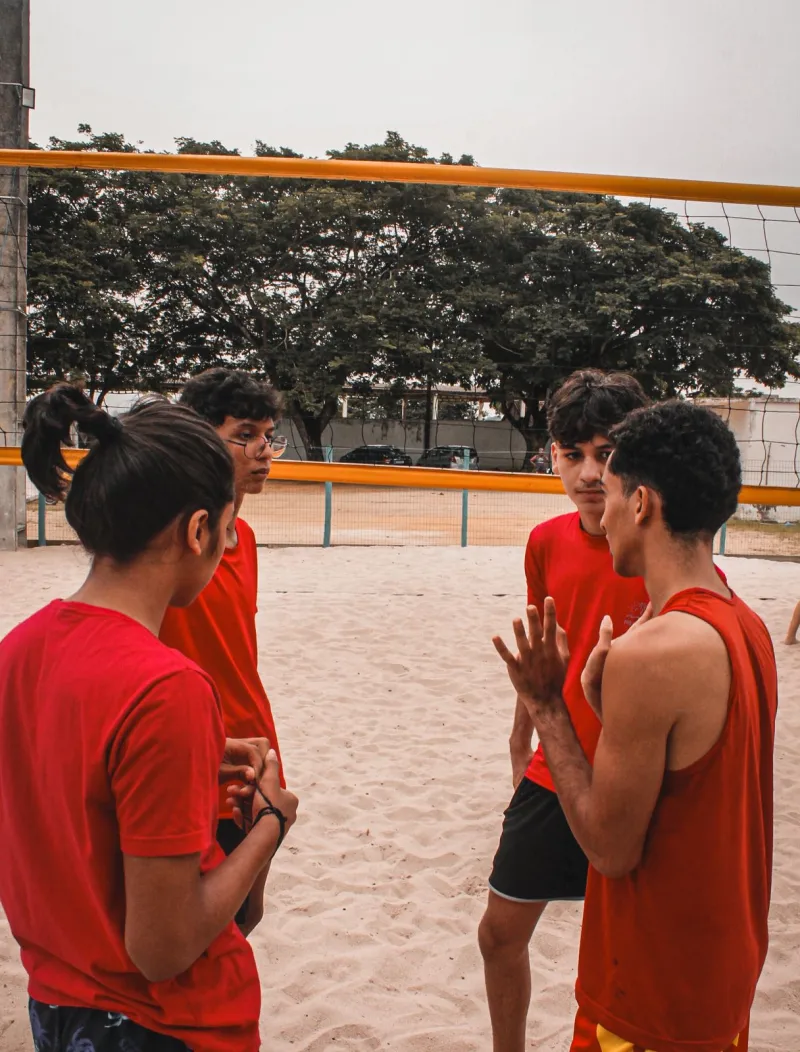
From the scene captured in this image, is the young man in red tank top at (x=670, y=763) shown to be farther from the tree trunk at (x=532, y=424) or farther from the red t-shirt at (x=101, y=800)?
the tree trunk at (x=532, y=424)

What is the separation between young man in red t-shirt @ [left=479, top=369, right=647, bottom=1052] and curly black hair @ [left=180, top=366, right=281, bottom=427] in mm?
761

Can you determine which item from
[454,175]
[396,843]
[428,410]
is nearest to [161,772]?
[396,843]

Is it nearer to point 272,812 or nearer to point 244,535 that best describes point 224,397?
point 244,535

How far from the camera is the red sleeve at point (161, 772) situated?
0.88 meters

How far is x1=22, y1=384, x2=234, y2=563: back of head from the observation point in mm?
1018

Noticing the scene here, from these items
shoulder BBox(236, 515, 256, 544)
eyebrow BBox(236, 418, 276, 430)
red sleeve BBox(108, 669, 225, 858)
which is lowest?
red sleeve BBox(108, 669, 225, 858)

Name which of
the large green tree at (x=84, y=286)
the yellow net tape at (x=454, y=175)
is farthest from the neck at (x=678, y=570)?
the large green tree at (x=84, y=286)

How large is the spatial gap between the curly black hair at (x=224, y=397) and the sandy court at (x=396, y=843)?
1.63 metres

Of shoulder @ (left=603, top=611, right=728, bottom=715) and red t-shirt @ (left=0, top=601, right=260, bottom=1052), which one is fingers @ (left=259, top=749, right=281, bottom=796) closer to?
red t-shirt @ (left=0, top=601, right=260, bottom=1052)

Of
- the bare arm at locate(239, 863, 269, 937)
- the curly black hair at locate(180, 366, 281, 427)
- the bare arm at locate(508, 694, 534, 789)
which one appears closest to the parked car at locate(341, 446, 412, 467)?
the curly black hair at locate(180, 366, 281, 427)

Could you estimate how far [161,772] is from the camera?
88cm

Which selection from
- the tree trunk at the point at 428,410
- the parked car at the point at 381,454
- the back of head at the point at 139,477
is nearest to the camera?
the back of head at the point at 139,477

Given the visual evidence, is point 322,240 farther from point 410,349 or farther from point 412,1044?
point 412,1044

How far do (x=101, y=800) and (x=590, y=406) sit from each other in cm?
144
